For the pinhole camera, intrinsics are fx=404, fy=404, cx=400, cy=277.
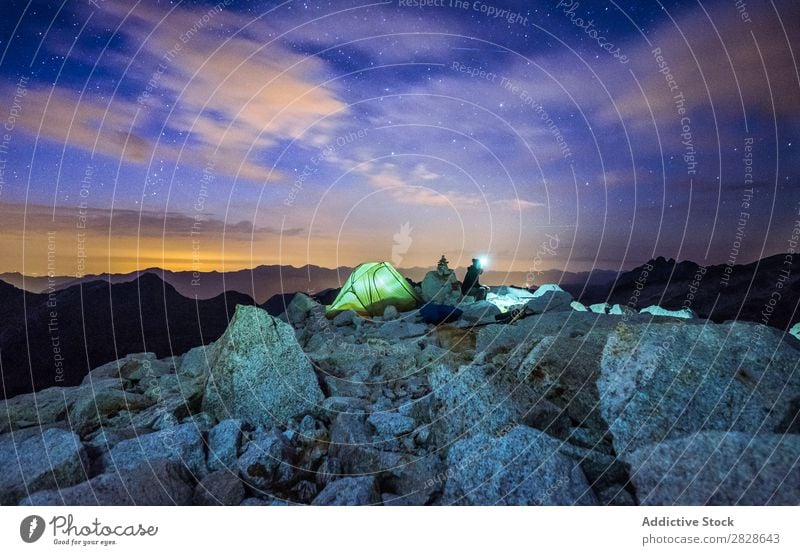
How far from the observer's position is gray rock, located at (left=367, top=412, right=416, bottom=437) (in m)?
4.59

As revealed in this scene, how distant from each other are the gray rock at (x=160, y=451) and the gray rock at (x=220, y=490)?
205mm

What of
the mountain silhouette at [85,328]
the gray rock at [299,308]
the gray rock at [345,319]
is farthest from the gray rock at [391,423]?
the gray rock at [299,308]

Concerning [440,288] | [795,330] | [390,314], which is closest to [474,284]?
[440,288]

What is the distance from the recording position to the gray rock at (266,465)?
151 inches

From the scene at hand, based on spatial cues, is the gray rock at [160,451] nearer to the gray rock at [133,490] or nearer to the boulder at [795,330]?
the gray rock at [133,490]

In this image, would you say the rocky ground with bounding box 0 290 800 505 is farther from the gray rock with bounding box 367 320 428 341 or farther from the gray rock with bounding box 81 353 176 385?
the gray rock with bounding box 367 320 428 341

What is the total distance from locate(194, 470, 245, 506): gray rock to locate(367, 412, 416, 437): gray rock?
5.00 ft

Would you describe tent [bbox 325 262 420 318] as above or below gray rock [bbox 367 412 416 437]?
above

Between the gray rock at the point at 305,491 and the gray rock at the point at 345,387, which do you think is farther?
the gray rock at the point at 345,387

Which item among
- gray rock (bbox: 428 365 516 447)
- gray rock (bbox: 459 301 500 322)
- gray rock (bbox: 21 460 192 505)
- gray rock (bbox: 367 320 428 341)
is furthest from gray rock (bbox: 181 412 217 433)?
gray rock (bbox: 459 301 500 322)

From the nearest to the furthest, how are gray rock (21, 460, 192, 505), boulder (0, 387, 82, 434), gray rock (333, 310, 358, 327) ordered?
gray rock (21, 460, 192, 505) < boulder (0, 387, 82, 434) < gray rock (333, 310, 358, 327)

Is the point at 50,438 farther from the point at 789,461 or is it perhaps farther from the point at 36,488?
the point at 789,461

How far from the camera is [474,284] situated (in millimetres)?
16594
